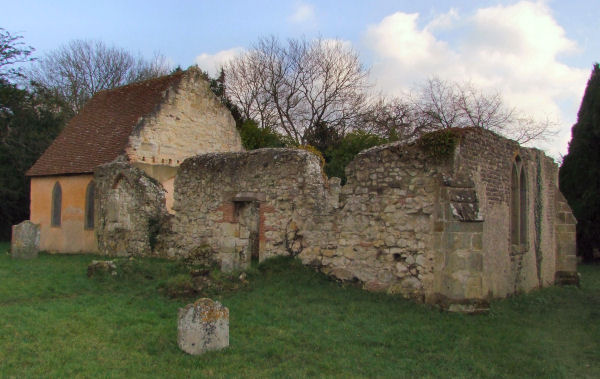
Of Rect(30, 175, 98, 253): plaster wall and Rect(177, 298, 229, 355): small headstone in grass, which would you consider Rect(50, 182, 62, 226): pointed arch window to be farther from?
Rect(177, 298, 229, 355): small headstone in grass

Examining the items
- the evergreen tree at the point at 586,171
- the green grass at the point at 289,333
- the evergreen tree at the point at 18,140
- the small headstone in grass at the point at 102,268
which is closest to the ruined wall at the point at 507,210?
the green grass at the point at 289,333

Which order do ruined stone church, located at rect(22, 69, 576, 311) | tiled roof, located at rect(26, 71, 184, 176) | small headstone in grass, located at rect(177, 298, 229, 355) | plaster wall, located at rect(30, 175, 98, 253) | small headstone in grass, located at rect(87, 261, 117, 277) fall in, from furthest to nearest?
plaster wall, located at rect(30, 175, 98, 253)
tiled roof, located at rect(26, 71, 184, 176)
small headstone in grass, located at rect(87, 261, 117, 277)
ruined stone church, located at rect(22, 69, 576, 311)
small headstone in grass, located at rect(177, 298, 229, 355)

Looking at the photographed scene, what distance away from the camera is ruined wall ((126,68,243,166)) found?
19328 millimetres

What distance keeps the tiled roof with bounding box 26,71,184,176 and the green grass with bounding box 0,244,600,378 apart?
8826 millimetres

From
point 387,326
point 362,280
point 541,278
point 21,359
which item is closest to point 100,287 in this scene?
point 21,359

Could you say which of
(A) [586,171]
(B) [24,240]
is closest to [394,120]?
(A) [586,171]

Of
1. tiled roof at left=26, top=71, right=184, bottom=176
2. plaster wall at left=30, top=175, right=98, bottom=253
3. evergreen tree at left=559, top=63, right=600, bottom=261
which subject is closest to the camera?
tiled roof at left=26, top=71, right=184, bottom=176

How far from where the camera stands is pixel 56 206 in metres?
21.6

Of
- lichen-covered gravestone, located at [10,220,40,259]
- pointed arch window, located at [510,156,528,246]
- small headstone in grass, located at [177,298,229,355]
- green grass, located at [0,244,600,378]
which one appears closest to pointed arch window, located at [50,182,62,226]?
lichen-covered gravestone, located at [10,220,40,259]

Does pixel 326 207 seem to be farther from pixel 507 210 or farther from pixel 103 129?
pixel 103 129

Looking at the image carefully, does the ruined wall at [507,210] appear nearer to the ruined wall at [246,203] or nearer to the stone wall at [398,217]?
the stone wall at [398,217]

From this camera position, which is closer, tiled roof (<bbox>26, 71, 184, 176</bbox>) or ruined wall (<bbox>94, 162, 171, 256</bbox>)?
ruined wall (<bbox>94, 162, 171, 256</bbox>)

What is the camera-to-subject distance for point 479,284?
9234 mm

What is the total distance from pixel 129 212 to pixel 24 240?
3.51 meters
